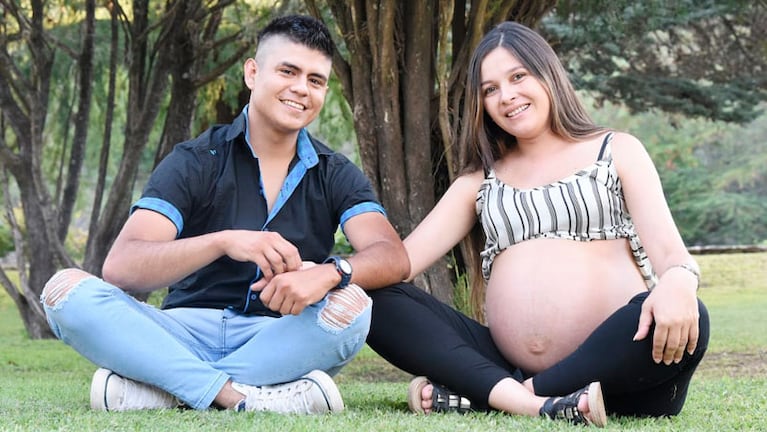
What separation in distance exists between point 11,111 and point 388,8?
5.08m

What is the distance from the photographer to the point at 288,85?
10.2ft

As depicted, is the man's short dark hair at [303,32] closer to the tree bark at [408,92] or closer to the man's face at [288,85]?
the man's face at [288,85]

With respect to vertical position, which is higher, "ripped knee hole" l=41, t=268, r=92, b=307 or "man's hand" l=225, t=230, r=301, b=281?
"man's hand" l=225, t=230, r=301, b=281

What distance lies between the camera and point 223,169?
10.2ft

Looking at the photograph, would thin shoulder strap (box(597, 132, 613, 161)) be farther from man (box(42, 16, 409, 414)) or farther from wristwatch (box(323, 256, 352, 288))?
wristwatch (box(323, 256, 352, 288))

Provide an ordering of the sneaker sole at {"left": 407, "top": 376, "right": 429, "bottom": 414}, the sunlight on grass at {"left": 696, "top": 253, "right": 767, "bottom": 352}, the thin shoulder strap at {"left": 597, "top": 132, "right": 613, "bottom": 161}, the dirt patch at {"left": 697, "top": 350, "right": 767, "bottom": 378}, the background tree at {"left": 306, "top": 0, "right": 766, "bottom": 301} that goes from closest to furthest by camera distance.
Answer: the sneaker sole at {"left": 407, "top": 376, "right": 429, "bottom": 414}
the thin shoulder strap at {"left": 597, "top": 132, "right": 613, "bottom": 161}
the background tree at {"left": 306, "top": 0, "right": 766, "bottom": 301}
the dirt patch at {"left": 697, "top": 350, "right": 767, "bottom": 378}
the sunlight on grass at {"left": 696, "top": 253, "right": 767, "bottom": 352}

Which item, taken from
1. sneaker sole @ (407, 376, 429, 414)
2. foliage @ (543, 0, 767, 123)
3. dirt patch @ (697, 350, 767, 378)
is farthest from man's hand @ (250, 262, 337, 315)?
foliage @ (543, 0, 767, 123)

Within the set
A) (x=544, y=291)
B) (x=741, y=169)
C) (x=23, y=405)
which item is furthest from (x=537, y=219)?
(x=741, y=169)

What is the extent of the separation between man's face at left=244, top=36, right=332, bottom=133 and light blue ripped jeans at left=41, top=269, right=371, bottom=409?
0.68 meters

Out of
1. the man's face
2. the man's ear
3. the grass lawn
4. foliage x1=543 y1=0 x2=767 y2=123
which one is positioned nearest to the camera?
the grass lawn

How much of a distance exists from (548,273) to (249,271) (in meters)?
0.96

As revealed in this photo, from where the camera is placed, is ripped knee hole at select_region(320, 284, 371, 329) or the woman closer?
the woman

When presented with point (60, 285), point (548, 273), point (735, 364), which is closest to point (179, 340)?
point (60, 285)

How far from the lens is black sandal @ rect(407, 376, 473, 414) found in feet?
9.15
